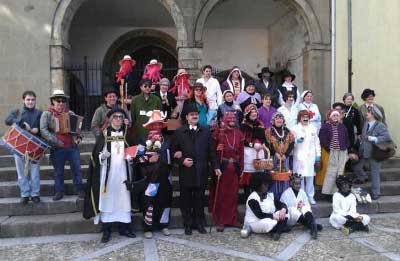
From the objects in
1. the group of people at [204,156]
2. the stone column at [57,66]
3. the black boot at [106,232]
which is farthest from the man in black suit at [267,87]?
the stone column at [57,66]

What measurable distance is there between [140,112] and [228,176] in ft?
5.00

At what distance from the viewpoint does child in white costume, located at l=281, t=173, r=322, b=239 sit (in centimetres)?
576

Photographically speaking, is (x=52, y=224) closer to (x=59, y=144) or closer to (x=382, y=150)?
(x=59, y=144)

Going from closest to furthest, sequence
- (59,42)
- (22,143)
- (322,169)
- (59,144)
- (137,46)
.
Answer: (22,143) < (59,144) < (322,169) < (59,42) < (137,46)

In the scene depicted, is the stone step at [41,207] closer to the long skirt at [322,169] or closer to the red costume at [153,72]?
the red costume at [153,72]

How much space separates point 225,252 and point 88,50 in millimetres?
9714

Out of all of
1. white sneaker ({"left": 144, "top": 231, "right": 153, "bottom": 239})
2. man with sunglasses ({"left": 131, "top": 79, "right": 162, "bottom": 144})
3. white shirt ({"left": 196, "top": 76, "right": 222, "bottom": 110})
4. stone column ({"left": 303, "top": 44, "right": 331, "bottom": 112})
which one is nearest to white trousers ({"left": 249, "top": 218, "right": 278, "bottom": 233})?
white sneaker ({"left": 144, "top": 231, "right": 153, "bottom": 239})

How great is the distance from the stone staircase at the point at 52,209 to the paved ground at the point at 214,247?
0.14m

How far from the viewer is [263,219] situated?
5652mm

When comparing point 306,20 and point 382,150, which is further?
point 306,20

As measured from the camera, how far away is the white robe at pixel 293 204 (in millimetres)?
5858

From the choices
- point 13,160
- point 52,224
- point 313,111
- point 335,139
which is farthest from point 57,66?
point 335,139

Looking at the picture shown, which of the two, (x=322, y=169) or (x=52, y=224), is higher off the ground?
(x=322, y=169)

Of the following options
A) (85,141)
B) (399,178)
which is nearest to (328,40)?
(399,178)
